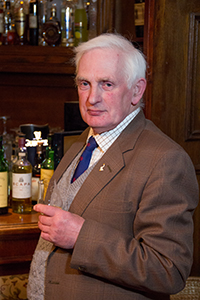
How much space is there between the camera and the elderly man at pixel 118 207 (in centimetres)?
103

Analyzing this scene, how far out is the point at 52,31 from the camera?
2574 mm

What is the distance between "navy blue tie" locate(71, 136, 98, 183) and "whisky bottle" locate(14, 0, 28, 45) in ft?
4.95

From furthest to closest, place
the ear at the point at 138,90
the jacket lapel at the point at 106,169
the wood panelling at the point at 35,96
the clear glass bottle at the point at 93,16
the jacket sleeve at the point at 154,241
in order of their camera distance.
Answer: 1. the wood panelling at the point at 35,96
2. the clear glass bottle at the point at 93,16
3. the ear at the point at 138,90
4. the jacket lapel at the point at 106,169
5. the jacket sleeve at the point at 154,241

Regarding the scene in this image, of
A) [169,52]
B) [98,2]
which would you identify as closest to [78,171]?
[169,52]

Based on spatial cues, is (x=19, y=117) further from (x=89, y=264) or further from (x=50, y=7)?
(x=89, y=264)

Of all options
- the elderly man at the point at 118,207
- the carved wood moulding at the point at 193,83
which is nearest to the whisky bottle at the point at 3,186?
the elderly man at the point at 118,207

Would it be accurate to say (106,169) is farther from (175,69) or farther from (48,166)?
(175,69)

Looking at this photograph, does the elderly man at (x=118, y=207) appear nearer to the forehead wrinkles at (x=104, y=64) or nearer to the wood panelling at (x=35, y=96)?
the forehead wrinkles at (x=104, y=64)

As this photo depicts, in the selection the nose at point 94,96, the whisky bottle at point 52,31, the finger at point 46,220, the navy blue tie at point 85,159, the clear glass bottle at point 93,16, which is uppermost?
the clear glass bottle at point 93,16

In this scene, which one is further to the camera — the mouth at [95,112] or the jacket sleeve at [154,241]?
the mouth at [95,112]

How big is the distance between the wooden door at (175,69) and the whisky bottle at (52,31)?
38.2 inches

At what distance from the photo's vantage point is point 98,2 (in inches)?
105

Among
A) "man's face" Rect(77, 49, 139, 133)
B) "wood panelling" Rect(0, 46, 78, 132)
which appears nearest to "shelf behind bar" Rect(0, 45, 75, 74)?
"wood panelling" Rect(0, 46, 78, 132)

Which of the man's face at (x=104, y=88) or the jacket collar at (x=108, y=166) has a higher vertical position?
the man's face at (x=104, y=88)
